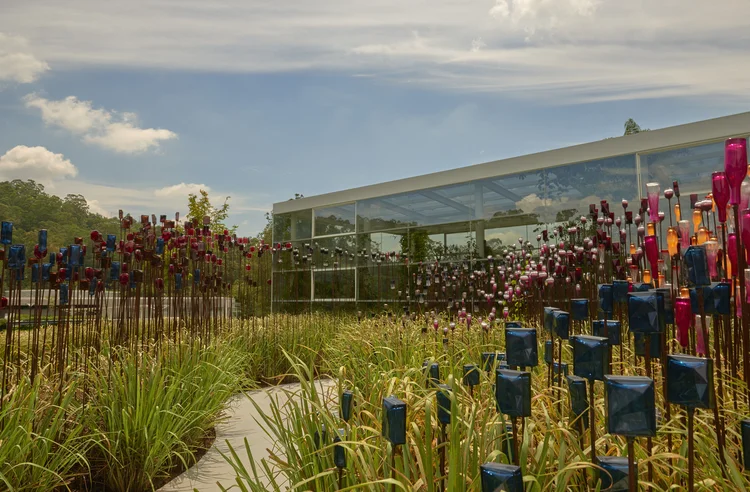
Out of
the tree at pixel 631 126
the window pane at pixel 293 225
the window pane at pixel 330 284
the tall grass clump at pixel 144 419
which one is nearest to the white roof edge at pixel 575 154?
the window pane at pixel 293 225

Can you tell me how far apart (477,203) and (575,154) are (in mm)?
2406

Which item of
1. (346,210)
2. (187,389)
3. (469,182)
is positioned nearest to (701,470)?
(187,389)

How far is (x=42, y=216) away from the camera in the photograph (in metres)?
35.8

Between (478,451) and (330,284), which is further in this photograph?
(330,284)

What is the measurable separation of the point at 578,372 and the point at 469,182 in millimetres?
10490

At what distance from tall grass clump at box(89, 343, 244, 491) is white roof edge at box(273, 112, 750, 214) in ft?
28.0

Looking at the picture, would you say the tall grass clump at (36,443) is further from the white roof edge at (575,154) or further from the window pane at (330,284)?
the window pane at (330,284)

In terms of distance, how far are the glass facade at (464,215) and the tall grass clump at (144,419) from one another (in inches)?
137

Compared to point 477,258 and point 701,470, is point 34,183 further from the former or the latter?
point 701,470

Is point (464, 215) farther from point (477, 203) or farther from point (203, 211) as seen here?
point (203, 211)

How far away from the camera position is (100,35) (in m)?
6.07

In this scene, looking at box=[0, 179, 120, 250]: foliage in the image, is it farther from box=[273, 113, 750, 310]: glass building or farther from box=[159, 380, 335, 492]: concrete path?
box=[159, 380, 335, 492]: concrete path

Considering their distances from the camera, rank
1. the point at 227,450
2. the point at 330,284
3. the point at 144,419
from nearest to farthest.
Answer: the point at 144,419
the point at 227,450
the point at 330,284

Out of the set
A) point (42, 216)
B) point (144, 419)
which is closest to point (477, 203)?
point (144, 419)
